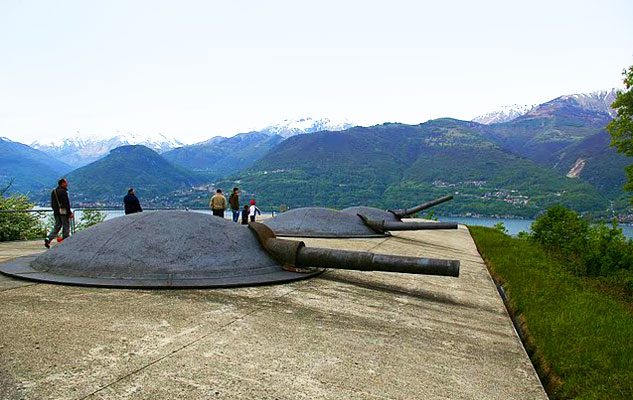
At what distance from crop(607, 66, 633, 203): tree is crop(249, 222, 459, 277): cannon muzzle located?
20736 mm

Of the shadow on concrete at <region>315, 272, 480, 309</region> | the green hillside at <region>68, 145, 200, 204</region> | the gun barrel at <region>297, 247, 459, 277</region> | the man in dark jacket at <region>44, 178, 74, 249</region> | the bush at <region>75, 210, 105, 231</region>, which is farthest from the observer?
the green hillside at <region>68, 145, 200, 204</region>

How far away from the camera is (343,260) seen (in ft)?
17.5

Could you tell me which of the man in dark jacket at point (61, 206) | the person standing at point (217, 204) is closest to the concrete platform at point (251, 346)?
the man in dark jacket at point (61, 206)

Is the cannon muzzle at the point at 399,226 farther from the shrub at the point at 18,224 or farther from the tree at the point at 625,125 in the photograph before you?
the tree at the point at 625,125

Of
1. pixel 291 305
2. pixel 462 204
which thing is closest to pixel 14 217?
pixel 291 305

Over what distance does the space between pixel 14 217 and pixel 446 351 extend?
44.8 feet

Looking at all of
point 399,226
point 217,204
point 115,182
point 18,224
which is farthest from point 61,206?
point 115,182

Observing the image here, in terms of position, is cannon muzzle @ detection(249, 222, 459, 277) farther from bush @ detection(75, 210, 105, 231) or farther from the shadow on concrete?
bush @ detection(75, 210, 105, 231)

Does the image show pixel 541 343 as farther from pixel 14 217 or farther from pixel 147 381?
pixel 14 217

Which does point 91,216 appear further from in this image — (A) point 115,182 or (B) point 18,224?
(A) point 115,182

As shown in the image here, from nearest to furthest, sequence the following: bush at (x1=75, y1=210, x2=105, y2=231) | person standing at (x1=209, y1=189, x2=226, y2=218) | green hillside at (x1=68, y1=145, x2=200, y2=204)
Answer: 1. person standing at (x1=209, y1=189, x2=226, y2=218)
2. bush at (x1=75, y1=210, x2=105, y2=231)
3. green hillside at (x1=68, y1=145, x2=200, y2=204)

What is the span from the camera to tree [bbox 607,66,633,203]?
21692 millimetres

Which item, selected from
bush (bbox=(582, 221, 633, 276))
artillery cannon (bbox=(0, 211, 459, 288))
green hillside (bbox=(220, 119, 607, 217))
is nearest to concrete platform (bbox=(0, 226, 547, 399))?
artillery cannon (bbox=(0, 211, 459, 288))

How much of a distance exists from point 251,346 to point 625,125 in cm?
2418
